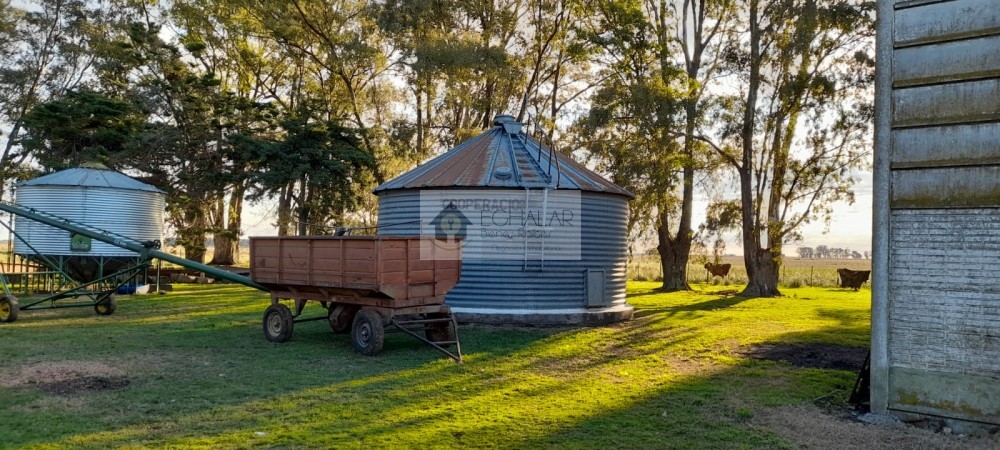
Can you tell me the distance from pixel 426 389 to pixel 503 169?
8.68 metres

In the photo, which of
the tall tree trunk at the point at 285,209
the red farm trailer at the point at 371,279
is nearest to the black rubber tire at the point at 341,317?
the red farm trailer at the point at 371,279

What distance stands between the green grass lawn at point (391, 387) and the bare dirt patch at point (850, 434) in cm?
24

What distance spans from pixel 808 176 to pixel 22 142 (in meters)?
33.8

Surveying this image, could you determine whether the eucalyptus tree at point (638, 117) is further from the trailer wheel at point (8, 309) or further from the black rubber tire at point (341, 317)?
the trailer wheel at point (8, 309)

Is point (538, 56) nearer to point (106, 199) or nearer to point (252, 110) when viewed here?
point (252, 110)

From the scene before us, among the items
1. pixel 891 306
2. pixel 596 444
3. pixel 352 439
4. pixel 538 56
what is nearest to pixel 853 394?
pixel 891 306

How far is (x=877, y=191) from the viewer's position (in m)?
8.59

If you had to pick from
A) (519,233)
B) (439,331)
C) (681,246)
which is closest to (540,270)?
(519,233)

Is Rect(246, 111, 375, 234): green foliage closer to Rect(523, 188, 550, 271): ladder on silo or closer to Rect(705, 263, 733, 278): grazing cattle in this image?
Rect(523, 188, 550, 271): ladder on silo

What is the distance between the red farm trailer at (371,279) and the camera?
1164 centimetres

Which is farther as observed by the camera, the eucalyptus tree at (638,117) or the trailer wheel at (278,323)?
the eucalyptus tree at (638,117)

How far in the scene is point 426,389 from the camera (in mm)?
9602

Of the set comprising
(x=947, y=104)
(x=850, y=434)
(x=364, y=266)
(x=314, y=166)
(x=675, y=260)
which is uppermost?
(x=314, y=166)
